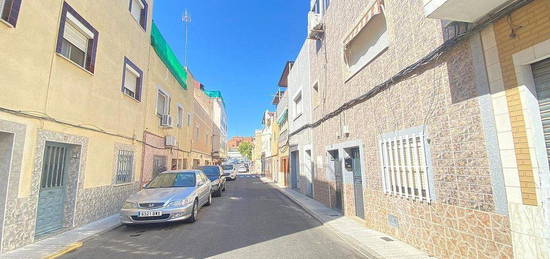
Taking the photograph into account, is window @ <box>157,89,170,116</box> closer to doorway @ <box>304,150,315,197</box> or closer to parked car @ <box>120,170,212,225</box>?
parked car @ <box>120,170,212,225</box>

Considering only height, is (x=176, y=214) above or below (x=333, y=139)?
below

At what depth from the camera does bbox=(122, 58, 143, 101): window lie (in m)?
9.05

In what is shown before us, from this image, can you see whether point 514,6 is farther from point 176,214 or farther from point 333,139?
point 176,214

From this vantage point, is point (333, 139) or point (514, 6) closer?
point (514, 6)

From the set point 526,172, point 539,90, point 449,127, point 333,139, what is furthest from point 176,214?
point 539,90

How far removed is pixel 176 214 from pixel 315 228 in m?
3.68

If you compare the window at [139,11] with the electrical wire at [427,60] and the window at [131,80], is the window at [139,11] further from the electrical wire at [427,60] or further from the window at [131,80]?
the electrical wire at [427,60]

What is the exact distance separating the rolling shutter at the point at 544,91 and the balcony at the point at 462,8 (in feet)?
2.94

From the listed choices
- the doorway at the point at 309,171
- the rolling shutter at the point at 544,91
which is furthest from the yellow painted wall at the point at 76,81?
the rolling shutter at the point at 544,91

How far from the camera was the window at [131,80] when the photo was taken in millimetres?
9050

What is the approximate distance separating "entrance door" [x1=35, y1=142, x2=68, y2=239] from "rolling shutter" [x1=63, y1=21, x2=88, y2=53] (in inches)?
107

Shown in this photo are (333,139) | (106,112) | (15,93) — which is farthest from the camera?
(333,139)

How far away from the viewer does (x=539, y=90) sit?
296cm

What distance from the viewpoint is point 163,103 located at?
1350 centimetres
